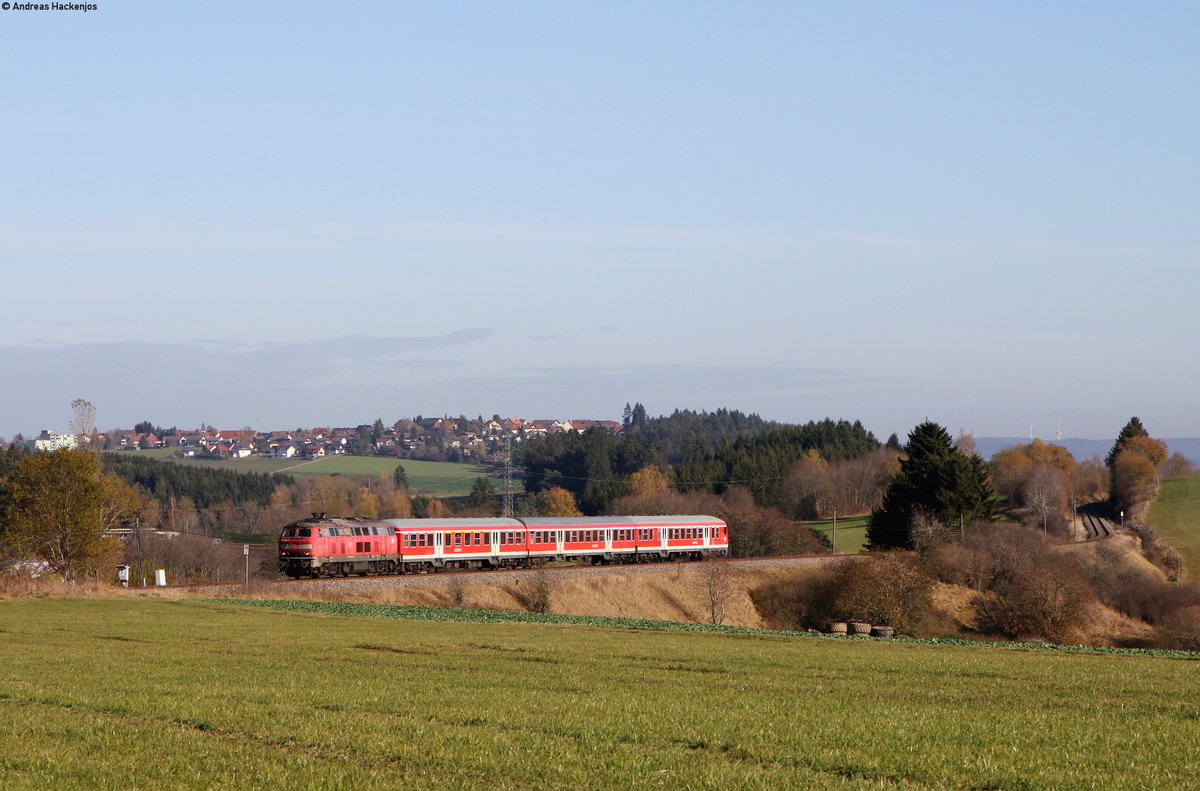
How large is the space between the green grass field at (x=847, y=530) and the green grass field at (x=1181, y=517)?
2858 cm

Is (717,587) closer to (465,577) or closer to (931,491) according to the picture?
(465,577)

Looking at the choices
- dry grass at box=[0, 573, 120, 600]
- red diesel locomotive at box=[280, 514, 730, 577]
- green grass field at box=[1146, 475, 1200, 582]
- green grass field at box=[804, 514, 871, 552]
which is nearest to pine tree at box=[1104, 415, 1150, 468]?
green grass field at box=[1146, 475, 1200, 582]

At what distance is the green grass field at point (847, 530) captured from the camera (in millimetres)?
122750

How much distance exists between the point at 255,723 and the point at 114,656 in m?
12.1

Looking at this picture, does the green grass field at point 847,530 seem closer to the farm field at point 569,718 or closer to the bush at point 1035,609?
the bush at point 1035,609

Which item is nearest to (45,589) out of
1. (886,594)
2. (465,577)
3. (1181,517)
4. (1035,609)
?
(465,577)

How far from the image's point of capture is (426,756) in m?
12.8

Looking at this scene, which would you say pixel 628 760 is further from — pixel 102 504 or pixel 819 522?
pixel 819 522

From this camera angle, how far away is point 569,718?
15742 mm

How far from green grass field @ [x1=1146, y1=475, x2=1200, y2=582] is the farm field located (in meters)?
89.8

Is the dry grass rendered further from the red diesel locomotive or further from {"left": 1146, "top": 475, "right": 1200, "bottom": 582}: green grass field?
{"left": 1146, "top": 475, "right": 1200, "bottom": 582}: green grass field

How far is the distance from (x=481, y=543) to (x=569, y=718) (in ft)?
180

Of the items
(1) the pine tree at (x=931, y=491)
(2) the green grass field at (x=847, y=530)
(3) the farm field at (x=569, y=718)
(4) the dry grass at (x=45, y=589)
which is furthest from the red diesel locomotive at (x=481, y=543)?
(2) the green grass field at (x=847, y=530)

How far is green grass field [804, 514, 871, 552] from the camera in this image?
122750 millimetres
